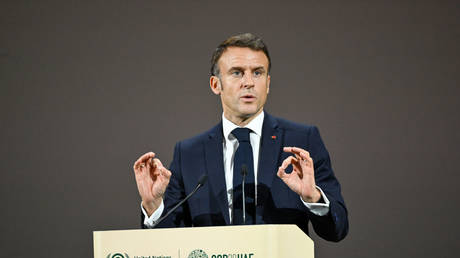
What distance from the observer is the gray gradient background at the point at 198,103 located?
3730 mm

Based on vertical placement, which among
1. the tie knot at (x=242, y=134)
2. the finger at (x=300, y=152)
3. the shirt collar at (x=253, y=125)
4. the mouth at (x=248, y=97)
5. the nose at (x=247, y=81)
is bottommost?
the finger at (x=300, y=152)

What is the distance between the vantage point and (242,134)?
268 centimetres

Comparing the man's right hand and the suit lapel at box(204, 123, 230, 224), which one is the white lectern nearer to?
the man's right hand

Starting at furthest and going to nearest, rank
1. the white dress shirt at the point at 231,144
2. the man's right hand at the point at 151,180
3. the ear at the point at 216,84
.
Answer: the ear at the point at 216,84, the white dress shirt at the point at 231,144, the man's right hand at the point at 151,180

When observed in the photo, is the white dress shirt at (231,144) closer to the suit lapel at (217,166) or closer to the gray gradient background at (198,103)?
the suit lapel at (217,166)

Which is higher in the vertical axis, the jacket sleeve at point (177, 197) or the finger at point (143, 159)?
the finger at point (143, 159)

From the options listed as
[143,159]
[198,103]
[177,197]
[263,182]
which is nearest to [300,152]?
[263,182]

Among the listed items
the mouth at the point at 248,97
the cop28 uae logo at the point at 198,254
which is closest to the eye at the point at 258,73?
the mouth at the point at 248,97

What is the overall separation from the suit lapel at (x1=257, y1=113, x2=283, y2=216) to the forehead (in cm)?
30

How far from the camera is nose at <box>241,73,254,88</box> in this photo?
8.77 ft

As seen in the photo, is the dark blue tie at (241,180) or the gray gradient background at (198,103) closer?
the dark blue tie at (241,180)

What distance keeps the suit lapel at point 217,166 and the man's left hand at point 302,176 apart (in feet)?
1.67

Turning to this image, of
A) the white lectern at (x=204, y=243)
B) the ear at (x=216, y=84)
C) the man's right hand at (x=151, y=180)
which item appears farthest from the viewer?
the ear at (x=216, y=84)

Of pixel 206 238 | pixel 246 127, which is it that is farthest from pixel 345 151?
pixel 206 238
